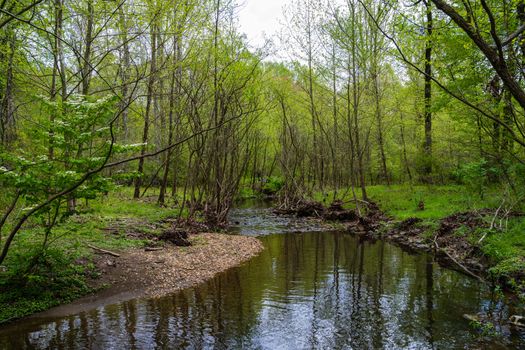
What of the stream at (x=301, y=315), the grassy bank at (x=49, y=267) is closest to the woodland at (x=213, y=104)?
the grassy bank at (x=49, y=267)

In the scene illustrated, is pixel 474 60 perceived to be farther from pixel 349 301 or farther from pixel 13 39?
pixel 13 39

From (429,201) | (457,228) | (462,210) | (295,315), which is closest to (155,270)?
(295,315)

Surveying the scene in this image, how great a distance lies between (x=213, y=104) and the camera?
1612cm

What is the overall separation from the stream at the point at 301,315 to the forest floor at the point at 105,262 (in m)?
0.51

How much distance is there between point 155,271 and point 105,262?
1.11 metres

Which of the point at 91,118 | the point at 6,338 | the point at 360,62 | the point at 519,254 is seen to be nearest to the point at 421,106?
the point at 360,62

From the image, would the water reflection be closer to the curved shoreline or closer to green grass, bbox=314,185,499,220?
the curved shoreline

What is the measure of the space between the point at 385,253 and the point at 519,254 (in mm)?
3726

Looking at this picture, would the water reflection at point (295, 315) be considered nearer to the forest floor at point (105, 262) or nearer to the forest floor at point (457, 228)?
the forest floor at point (105, 262)

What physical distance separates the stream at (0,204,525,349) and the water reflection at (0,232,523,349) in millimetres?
16

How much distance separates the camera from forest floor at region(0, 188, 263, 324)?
634cm

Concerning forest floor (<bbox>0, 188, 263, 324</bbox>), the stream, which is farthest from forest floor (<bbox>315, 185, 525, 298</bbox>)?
forest floor (<bbox>0, 188, 263, 324</bbox>)

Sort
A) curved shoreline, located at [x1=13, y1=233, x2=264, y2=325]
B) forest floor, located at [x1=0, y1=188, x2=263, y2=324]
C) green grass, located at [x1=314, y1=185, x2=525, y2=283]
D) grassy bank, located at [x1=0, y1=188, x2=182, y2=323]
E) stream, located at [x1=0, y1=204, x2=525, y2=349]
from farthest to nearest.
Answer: green grass, located at [x1=314, y1=185, x2=525, y2=283]
curved shoreline, located at [x1=13, y1=233, x2=264, y2=325]
forest floor, located at [x1=0, y1=188, x2=263, y2=324]
grassy bank, located at [x1=0, y1=188, x2=182, y2=323]
stream, located at [x1=0, y1=204, x2=525, y2=349]

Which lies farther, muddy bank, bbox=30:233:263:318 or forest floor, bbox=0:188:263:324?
muddy bank, bbox=30:233:263:318
